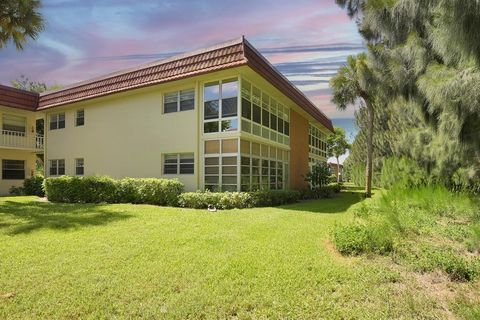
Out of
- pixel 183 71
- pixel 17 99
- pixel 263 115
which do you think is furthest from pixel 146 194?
pixel 17 99

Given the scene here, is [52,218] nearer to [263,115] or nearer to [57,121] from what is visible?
[263,115]

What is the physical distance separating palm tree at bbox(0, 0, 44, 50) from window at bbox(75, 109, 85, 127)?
18.5ft

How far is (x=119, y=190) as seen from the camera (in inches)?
577

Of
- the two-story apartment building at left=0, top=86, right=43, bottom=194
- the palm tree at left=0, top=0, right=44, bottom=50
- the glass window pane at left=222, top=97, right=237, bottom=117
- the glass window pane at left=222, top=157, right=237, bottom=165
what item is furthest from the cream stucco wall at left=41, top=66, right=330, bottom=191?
the palm tree at left=0, top=0, right=44, bottom=50

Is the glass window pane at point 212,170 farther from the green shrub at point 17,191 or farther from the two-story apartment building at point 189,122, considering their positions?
the green shrub at point 17,191

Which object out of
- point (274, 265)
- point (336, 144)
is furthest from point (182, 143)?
point (336, 144)

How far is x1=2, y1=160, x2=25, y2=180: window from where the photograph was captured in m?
22.7

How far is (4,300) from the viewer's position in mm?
4281

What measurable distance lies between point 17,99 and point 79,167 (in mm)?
6482

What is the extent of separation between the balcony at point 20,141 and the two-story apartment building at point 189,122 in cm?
237

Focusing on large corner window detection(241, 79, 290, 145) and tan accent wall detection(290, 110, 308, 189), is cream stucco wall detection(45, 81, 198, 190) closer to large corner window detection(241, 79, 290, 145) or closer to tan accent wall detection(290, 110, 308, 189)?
large corner window detection(241, 79, 290, 145)

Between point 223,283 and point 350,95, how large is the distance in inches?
800

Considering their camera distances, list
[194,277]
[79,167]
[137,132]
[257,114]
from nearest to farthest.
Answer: [194,277] < [257,114] < [137,132] < [79,167]

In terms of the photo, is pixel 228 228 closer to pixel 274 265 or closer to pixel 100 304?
pixel 274 265
